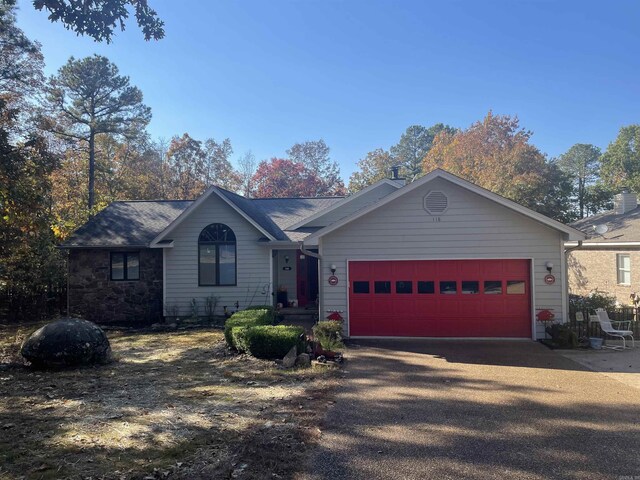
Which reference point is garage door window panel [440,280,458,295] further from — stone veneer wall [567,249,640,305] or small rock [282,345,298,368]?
stone veneer wall [567,249,640,305]

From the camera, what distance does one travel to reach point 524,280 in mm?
11250

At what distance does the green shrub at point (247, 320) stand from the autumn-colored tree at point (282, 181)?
30646mm

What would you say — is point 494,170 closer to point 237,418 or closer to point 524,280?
point 524,280

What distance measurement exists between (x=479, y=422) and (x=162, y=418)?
4.34 m

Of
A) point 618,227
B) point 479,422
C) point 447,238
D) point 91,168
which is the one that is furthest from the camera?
point 91,168

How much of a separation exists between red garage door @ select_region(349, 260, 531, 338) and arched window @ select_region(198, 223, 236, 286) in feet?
17.5

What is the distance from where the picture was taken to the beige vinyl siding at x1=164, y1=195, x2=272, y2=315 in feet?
49.6

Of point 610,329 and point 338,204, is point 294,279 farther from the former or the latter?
point 610,329

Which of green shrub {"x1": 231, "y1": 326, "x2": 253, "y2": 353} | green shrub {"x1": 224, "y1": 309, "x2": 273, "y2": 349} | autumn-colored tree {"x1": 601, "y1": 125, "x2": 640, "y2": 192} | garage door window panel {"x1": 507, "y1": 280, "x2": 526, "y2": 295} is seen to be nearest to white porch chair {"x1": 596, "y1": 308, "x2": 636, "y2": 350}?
garage door window panel {"x1": 507, "y1": 280, "x2": 526, "y2": 295}

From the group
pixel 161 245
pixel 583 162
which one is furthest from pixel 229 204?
pixel 583 162

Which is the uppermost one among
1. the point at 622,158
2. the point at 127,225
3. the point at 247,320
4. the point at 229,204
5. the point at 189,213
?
the point at 622,158

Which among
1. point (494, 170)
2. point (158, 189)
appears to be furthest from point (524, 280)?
point (158, 189)

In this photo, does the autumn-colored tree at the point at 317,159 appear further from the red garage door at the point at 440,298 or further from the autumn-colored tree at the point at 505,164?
the red garage door at the point at 440,298

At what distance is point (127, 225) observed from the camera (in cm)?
1686
